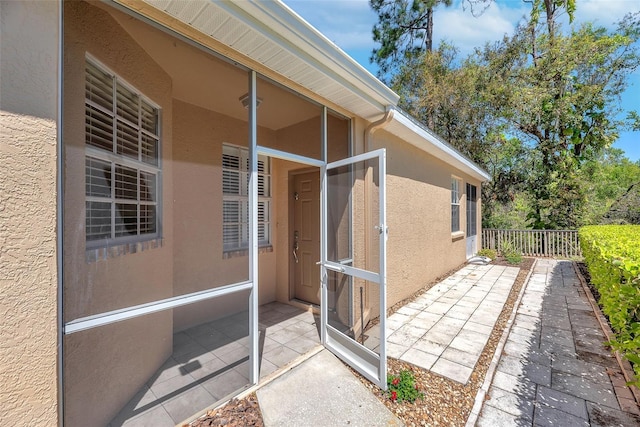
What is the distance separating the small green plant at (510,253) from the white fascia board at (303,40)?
875 cm

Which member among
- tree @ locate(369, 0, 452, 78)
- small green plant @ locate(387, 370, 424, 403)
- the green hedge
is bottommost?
small green plant @ locate(387, 370, 424, 403)

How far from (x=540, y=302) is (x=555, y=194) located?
405 inches

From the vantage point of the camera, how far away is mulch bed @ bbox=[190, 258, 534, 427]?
2.18 meters

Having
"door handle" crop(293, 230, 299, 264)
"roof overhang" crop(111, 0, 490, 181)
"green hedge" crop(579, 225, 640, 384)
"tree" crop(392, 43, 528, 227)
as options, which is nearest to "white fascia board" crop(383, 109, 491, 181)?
"roof overhang" crop(111, 0, 490, 181)

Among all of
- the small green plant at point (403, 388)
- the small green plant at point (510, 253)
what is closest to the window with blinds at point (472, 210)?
the small green plant at point (510, 253)

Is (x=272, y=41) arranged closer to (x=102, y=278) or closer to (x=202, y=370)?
(x=102, y=278)

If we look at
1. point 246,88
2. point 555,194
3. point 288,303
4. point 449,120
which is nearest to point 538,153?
point 555,194

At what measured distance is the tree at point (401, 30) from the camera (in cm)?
1315

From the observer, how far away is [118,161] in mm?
2090

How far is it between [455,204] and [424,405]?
23.7 feet

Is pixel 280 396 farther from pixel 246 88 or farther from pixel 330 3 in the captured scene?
pixel 330 3

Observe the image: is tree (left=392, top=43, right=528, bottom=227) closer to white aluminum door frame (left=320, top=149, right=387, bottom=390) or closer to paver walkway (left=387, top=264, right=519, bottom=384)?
paver walkway (left=387, top=264, right=519, bottom=384)

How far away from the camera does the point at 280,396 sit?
2424mm

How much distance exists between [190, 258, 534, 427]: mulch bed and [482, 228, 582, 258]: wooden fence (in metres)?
9.78
